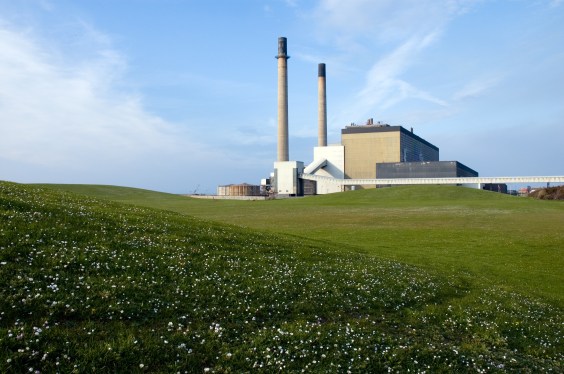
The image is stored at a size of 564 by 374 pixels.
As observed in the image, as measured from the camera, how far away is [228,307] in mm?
11883

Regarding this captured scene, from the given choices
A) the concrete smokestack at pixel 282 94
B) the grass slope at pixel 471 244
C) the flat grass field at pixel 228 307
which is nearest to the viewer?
the flat grass field at pixel 228 307

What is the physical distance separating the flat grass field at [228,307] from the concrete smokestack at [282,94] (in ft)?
496

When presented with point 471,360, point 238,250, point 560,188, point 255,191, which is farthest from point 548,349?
point 255,191

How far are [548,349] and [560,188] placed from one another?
14237 centimetres

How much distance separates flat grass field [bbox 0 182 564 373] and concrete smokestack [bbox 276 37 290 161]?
151103 millimetres

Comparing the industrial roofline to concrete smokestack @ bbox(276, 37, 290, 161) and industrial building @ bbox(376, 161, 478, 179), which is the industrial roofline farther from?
concrete smokestack @ bbox(276, 37, 290, 161)

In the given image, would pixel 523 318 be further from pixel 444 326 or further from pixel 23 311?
pixel 23 311

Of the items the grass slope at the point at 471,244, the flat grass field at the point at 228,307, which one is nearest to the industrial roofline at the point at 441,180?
the grass slope at the point at 471,244

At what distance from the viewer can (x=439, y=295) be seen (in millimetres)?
17703

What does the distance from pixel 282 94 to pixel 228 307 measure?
536ft

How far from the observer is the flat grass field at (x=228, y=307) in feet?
29.2

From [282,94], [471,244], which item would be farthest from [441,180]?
[471,244]

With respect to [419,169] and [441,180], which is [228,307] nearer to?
[441,180]

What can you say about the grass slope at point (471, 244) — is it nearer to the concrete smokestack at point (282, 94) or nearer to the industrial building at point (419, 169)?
the concrete smokestack at point (282, 94)
